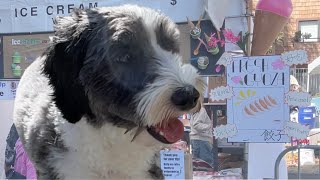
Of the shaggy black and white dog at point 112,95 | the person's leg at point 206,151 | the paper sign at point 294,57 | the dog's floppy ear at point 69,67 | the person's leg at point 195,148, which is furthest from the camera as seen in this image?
the person's leg at point 195,148

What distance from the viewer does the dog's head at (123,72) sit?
196cm

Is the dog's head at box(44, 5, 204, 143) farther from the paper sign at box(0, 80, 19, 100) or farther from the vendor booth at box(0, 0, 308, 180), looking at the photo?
the paper sign at box(0, 80, 19, 100)

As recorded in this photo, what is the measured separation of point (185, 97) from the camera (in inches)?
74.6

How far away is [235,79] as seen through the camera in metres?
4.59

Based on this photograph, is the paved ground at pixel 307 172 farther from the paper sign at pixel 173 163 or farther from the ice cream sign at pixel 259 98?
the paper sign at pixel 173 163

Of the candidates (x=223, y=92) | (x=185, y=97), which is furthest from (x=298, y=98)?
(x=185, y=97)

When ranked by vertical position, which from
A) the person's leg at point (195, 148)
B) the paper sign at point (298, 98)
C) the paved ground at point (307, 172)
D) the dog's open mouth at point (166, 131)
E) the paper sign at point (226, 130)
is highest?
the dog's open mouth at point (166, 131)

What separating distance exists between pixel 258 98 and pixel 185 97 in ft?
9.02

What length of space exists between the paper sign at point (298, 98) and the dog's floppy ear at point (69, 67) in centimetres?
259

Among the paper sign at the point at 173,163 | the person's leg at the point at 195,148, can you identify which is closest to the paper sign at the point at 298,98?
the paper sign at the point at 173,163

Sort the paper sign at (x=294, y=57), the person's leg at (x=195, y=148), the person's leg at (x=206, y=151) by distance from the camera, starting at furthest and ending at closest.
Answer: the person's leg at (x=195, y=148) < the person's leg at (x=206, y=151) < the paper sign at (x=294, y=57)

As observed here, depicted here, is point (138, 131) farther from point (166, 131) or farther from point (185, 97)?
point (185, 97)

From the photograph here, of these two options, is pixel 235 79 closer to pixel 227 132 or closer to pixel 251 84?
pixel 251 84

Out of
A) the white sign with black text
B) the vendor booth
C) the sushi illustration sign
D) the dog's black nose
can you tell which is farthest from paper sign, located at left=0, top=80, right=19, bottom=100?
the dog's black nose
